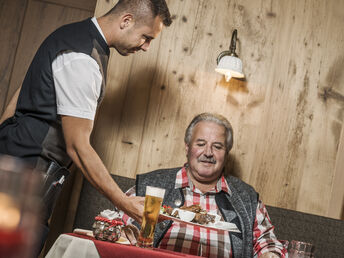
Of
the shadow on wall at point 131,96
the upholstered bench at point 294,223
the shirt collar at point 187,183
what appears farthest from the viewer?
the shadow on wall at point 131,96

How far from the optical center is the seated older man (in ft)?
6.99

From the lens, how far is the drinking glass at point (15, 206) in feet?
0.88

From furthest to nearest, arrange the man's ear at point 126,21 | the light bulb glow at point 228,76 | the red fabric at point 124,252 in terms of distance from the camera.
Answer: the light bulb glow at point 228,76 → the man's ear at point 126,21 → the red fabric at point 124,252

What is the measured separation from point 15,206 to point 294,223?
248cm

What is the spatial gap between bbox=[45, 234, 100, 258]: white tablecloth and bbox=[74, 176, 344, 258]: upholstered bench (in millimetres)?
1299

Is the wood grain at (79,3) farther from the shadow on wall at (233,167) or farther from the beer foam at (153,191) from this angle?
the beer foam at (153,191)

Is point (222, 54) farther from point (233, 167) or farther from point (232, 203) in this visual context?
point (232, 203)

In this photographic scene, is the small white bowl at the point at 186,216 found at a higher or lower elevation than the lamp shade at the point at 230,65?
lower

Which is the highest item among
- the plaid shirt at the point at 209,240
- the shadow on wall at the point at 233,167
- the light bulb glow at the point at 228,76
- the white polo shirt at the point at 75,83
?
the light bulb glow at the point at 228,76

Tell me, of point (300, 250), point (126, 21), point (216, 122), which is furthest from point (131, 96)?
point (300, 250)

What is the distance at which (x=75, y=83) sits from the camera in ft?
5.26

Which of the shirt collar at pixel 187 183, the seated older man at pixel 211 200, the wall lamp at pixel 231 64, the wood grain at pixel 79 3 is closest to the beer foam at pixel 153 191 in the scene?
the seated older man at pixel 211 200

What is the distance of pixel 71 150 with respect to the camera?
1.60 metres

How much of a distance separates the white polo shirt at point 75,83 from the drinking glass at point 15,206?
135cm
